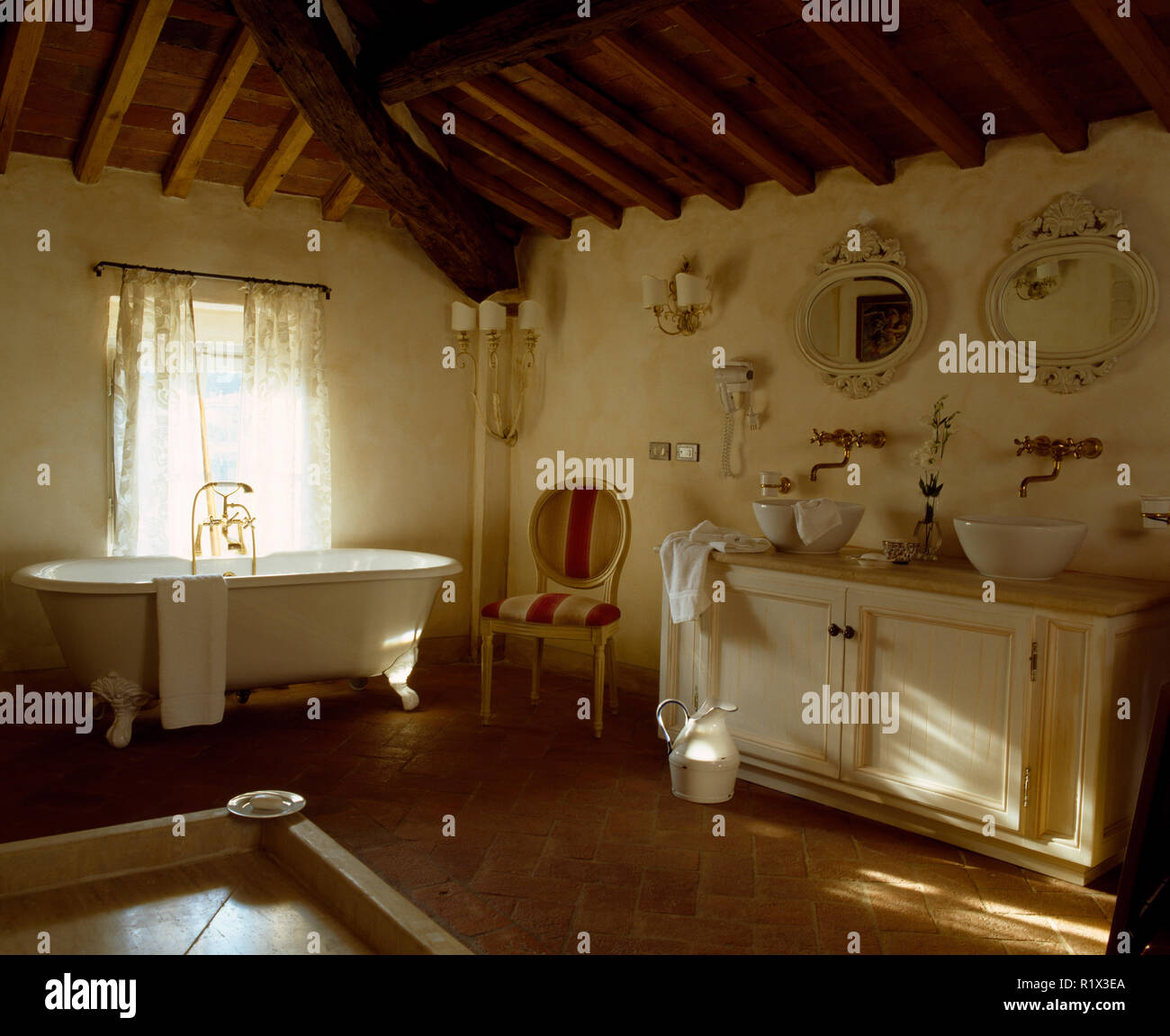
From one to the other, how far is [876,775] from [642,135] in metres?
2.58

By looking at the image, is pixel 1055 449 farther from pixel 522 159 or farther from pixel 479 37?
pixel 522 159

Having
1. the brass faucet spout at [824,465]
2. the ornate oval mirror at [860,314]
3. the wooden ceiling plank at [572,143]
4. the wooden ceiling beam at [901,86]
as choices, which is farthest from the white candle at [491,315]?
the wooden ceiling beam at [901,86]

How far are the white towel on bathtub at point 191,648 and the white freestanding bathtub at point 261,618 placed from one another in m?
0.06

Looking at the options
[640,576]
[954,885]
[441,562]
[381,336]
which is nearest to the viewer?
[954,885]

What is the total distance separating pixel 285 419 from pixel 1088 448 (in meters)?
3.55

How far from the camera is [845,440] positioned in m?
3.98

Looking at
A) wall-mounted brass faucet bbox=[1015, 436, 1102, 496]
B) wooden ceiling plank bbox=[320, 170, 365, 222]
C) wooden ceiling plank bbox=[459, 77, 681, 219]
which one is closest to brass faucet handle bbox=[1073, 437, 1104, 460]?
wall-mounted brass faucet bbox=[1015, 436, 1102, 496]

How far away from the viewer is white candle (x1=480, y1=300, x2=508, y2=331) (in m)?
5.23

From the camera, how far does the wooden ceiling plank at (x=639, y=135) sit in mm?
3744

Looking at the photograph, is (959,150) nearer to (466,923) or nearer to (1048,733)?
(1048,733)

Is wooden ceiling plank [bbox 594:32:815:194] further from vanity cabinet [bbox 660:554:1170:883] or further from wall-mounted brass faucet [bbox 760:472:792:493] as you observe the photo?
vanity cabinet [bbox 660:554:1170:883]
